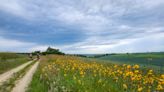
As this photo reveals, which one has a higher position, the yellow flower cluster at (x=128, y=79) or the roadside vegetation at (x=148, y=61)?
the roadside vegetation at (x=148, y=61)

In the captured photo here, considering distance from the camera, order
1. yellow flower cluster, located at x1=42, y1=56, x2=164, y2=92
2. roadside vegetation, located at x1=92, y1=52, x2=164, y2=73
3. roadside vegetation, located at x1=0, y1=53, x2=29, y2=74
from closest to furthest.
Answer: yellow flower cluster, located at x1=42, y1=56, x2=164, y2=92 → roadside vegetation, located at x1=92, y1=52, x2=164, y2=73 → roadside vegetation, located at x1=0, y1=53, x2=29, y2=74

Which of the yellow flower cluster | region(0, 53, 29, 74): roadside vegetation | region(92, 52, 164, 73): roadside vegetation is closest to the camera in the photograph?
the yellow flower cluster

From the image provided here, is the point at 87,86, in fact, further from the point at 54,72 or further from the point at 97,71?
the point at 54,72

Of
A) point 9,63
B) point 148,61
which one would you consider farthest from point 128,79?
point 9,63

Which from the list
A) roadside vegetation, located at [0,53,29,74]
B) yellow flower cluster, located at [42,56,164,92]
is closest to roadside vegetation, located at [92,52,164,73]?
yellow flower cluster, located at [42,56,164,92]

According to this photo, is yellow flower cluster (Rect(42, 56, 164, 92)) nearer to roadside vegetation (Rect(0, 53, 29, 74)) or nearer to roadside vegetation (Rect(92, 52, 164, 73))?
roadside vegetation (Rect(92, 52, 164, 73))

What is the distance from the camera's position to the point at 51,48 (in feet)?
316

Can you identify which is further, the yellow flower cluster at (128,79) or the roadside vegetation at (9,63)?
the roadside vegetation at (9,63)

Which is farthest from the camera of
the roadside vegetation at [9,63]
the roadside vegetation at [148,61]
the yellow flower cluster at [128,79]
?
the roadside vegetation at [9,63]

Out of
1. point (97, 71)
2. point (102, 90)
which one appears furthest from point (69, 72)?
point (102, 90)

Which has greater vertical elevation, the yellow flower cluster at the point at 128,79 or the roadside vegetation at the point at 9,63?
the roadside vegetation at the point at 9,63

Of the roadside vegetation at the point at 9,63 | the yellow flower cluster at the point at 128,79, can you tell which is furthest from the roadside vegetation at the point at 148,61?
the roadside vegetation at the point at 9,63

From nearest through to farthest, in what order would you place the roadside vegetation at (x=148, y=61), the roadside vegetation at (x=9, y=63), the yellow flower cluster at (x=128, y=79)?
1. the yellow flower cluster at (x=128, y=79)
2. the roadside vegetation at (x=148, y=61)
3. the roadside vegetation at (x=9, y=63)

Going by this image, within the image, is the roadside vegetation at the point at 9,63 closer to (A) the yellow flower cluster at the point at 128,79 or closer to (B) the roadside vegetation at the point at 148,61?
(B) the roadside vegetation at the point at 148,61
